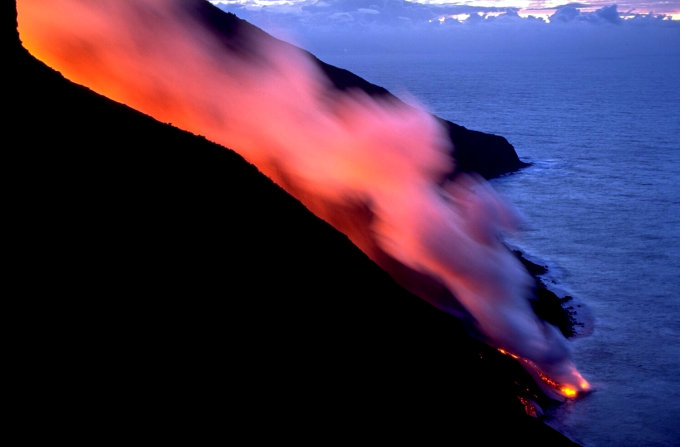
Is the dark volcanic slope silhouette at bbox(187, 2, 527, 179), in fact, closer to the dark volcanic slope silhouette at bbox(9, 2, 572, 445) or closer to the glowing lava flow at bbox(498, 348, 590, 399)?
the glowing lava flow at bbox(498, 348, 590, 399)

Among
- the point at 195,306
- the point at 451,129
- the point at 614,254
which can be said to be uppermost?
the point at 451,129

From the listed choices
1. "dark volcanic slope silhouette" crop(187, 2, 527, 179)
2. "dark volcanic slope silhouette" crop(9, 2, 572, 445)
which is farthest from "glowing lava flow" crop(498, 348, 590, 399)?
"dark volcanic slope silhouette" crop(187, 2, 527, 179)

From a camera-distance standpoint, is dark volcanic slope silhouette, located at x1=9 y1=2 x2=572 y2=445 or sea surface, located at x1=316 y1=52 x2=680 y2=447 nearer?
dark volcanic slope silhouette, located at x1=9 y1=2 x2=572 y2=445

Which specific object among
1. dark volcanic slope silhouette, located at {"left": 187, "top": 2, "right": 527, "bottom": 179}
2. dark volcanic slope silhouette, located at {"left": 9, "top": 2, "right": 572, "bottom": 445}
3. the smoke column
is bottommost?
dark volcanic slope silhouette, located at {"left": 9, "top": 2, "right": 572, "bottom": 445}

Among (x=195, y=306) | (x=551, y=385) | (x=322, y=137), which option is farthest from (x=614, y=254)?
(x=195, y=306)

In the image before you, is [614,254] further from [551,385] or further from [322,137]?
[322,137]

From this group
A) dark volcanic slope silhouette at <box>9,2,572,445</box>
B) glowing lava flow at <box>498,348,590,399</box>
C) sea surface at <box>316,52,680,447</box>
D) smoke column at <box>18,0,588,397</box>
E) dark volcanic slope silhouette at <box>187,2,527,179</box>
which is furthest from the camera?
dark volcanic slope silhouette at <box>187,2,527,179</box>

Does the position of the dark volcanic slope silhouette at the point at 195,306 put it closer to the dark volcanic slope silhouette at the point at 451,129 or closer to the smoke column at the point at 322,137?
the smoke column at the point at 322,137
